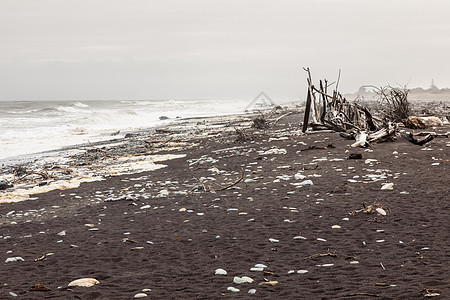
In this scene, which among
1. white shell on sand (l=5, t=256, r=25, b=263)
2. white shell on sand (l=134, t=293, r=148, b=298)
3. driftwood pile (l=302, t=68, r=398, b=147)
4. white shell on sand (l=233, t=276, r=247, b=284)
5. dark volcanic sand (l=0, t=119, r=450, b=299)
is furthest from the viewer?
driftwood pile (l=302, t=68, r=398, b=147)

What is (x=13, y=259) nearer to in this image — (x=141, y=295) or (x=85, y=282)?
(x=85, y=282)

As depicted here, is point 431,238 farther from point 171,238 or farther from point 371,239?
point 171,238

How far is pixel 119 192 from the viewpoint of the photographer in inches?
273

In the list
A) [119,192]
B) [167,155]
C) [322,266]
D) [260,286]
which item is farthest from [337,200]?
[167,155]

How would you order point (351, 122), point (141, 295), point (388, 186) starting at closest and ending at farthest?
1. point (141, 295)
2. point (388, 186)
3. point (351, 122)

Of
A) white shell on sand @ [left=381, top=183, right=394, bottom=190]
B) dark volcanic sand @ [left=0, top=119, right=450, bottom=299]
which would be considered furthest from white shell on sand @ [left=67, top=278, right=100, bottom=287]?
white shell on sand @ [left=381, top=183, right=394, bottom=190]

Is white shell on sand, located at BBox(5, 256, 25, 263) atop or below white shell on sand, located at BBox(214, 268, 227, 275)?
below

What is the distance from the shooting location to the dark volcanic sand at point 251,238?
3158 millimetres

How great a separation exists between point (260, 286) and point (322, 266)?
0.64 metres

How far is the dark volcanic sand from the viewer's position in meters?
3.16

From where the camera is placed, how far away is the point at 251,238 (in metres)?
4.31

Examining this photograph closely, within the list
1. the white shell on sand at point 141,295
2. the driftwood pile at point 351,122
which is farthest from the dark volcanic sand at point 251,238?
the driftwood pile at point 351,122

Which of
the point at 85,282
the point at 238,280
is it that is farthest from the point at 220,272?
the point at 85,282

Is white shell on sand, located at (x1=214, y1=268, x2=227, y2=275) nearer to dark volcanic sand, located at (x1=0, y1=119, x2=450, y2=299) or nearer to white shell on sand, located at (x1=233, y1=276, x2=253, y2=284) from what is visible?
dark volcanic sand, located at (x1=0, y1=119, x2=450, y2=299)
